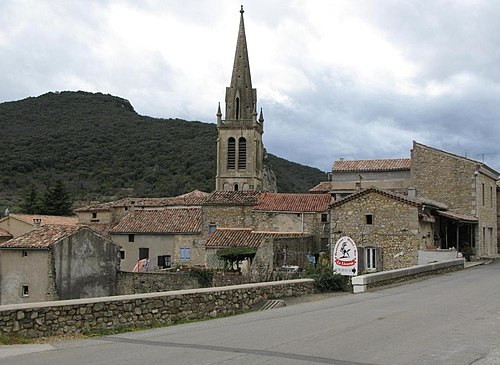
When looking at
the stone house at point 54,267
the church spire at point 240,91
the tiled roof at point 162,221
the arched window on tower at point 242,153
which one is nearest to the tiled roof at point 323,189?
the tiled roof at point 162,221

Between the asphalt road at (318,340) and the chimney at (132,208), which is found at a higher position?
the chimney at (132,208)

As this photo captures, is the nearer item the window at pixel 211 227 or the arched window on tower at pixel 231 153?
the window at pixel 211 227

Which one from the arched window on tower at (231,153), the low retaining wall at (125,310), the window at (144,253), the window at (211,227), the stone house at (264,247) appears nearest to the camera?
the low retaining wall at (125,310)

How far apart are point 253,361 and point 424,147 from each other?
108 ft

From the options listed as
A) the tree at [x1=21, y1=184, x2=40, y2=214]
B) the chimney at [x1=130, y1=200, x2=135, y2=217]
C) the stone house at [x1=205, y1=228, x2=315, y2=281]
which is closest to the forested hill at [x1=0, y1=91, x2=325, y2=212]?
the tree at [x1=21, y1=184, x2=40, y2=214]

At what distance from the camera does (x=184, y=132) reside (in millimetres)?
117938

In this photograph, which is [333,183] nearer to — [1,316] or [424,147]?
[424,147]

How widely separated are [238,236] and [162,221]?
376 inches

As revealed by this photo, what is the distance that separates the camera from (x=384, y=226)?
30.8 m

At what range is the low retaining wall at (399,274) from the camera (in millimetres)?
19672

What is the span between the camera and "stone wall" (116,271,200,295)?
34.4m

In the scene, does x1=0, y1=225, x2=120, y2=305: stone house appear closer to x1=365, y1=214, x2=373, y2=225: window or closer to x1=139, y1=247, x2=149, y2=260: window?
x1=139, y1=247, x2=149, y2=260: window

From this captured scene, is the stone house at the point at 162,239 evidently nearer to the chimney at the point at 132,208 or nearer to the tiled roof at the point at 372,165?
the chimney at the point at 132,208

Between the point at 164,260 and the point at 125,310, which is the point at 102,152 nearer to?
the point at 164,260
